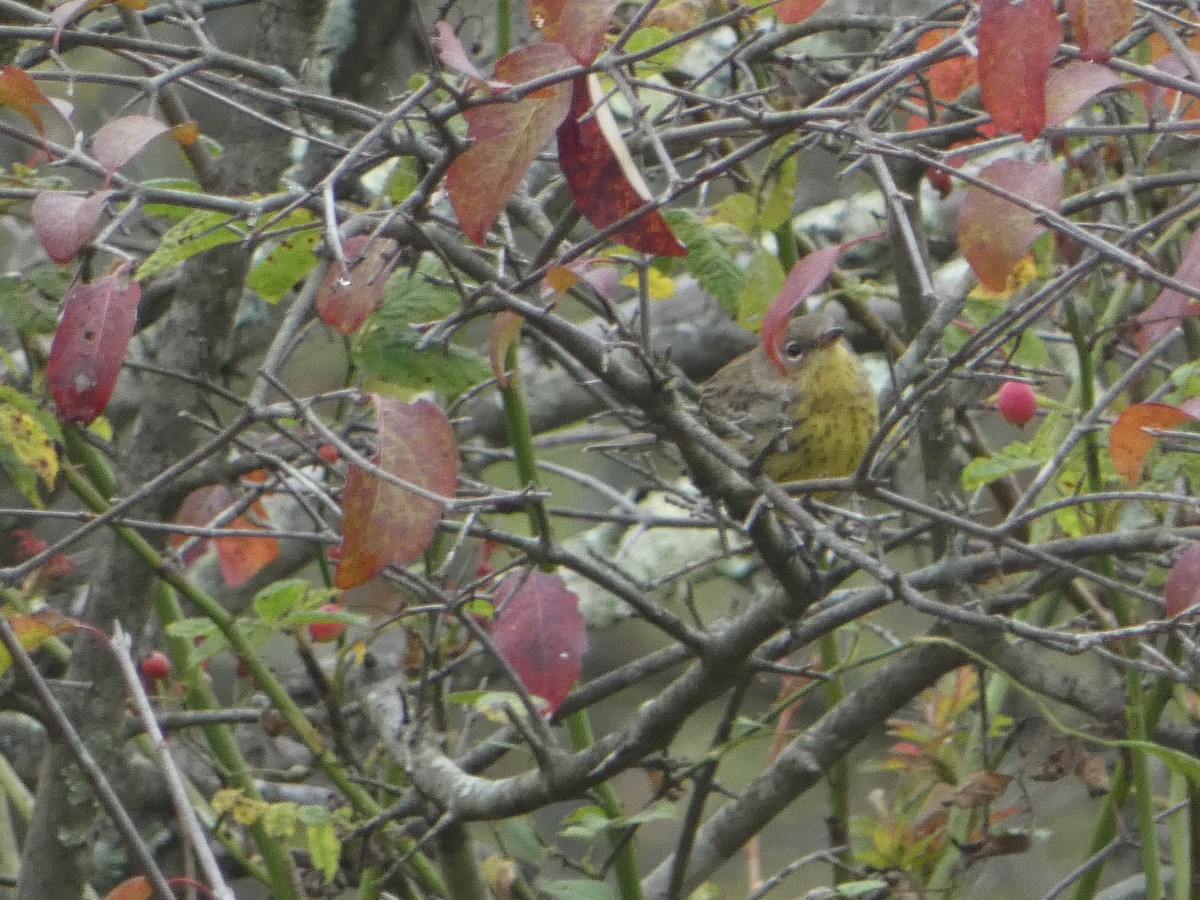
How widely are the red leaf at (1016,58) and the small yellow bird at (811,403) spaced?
2.27 metres

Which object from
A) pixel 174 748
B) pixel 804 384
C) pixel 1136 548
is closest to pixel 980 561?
pixel 1136 548

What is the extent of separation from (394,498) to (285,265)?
0.63m

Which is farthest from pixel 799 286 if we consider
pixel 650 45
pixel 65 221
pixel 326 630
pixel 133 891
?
pixel 326 630

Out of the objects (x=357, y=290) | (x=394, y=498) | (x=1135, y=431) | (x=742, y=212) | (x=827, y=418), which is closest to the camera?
(x=394, y=498)

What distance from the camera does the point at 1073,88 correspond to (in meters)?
1.71

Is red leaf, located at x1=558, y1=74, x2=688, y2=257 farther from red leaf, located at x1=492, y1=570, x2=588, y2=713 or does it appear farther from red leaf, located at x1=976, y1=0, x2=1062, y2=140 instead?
red leaf, located at x1=492, y1=570, x2=588, y2=713

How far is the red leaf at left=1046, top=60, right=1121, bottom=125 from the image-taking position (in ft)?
5.52

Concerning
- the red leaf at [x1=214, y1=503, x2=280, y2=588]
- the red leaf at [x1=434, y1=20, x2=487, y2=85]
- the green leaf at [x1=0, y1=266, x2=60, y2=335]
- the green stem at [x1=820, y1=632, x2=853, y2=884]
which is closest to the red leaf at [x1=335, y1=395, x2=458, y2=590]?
the red leaf at [x1=434, y1=20, x2=487, y2=85]

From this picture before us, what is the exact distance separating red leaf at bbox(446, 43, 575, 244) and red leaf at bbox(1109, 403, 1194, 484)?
0.86 m

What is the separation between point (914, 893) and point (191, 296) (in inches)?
66.9

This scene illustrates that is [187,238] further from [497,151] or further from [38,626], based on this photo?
A: [38,626]

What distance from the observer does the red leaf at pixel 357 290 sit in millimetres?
1583

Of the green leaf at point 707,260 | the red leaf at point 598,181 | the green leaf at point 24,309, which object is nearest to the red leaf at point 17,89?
the red leaf at point 598,181

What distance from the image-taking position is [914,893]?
9.16 ft
